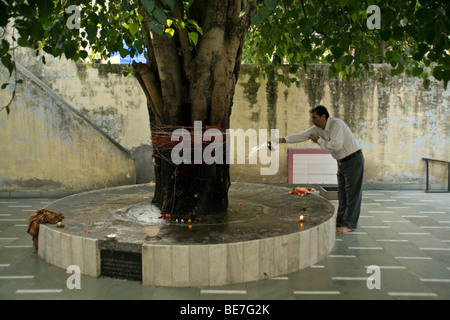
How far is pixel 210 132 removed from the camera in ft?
15.6

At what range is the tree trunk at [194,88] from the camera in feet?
14.9

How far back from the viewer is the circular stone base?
144 inches

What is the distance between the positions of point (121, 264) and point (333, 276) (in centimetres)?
202

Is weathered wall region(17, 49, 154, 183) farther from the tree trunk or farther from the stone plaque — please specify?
the stone plaque

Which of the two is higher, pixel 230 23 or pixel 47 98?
pixel 230 23

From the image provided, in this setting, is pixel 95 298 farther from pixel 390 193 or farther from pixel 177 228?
pixel 390 193

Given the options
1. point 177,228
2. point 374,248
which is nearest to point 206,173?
point 177,228

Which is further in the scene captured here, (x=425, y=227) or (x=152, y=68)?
(x=425, y=227)

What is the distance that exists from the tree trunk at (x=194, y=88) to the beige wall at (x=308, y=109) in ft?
12.5

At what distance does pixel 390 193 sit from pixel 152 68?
19.1 ft

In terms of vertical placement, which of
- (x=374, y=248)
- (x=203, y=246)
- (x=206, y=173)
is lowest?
(x=374, y=248)

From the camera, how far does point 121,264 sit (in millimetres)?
3768

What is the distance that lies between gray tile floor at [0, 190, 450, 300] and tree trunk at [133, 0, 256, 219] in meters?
1.41

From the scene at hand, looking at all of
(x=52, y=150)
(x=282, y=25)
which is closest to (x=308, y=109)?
(x=282, y=25)
